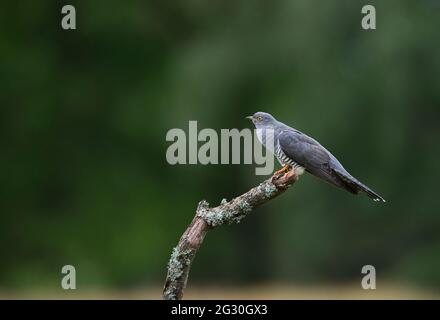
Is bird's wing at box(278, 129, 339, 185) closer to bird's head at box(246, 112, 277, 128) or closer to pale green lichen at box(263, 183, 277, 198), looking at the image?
bird's head at box(246, 112, 277, 128)

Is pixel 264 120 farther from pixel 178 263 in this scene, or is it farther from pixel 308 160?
pixel 178 263

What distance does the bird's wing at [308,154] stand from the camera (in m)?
6.07

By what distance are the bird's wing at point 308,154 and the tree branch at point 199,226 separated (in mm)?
787

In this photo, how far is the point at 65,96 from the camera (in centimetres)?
1508

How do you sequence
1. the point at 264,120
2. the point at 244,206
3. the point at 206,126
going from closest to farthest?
the point at 244,206, the point at 264,120, the point at 206,126

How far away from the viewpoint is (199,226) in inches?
191

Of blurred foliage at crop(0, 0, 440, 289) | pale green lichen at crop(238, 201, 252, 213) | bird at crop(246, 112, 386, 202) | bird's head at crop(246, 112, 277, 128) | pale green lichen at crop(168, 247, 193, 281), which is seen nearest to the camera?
pale green lichen at crop(168, 247, 193, 281)

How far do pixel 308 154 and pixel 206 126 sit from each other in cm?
689

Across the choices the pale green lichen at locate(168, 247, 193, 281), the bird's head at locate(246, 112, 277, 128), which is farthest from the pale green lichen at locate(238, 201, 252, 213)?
the bird's head at locate(246, 112, 277, 128)

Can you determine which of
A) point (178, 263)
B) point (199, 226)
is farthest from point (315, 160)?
point (178, 263)

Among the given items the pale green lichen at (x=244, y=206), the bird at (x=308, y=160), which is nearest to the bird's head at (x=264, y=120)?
the bird at (x=308, y=160)

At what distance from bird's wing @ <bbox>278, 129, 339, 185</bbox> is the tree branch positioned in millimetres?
787

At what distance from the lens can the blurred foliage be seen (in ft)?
42.5

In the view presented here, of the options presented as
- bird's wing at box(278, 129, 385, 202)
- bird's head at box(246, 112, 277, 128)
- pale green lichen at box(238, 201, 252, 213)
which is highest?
bird's head at box(246, 112, 277, 128)
